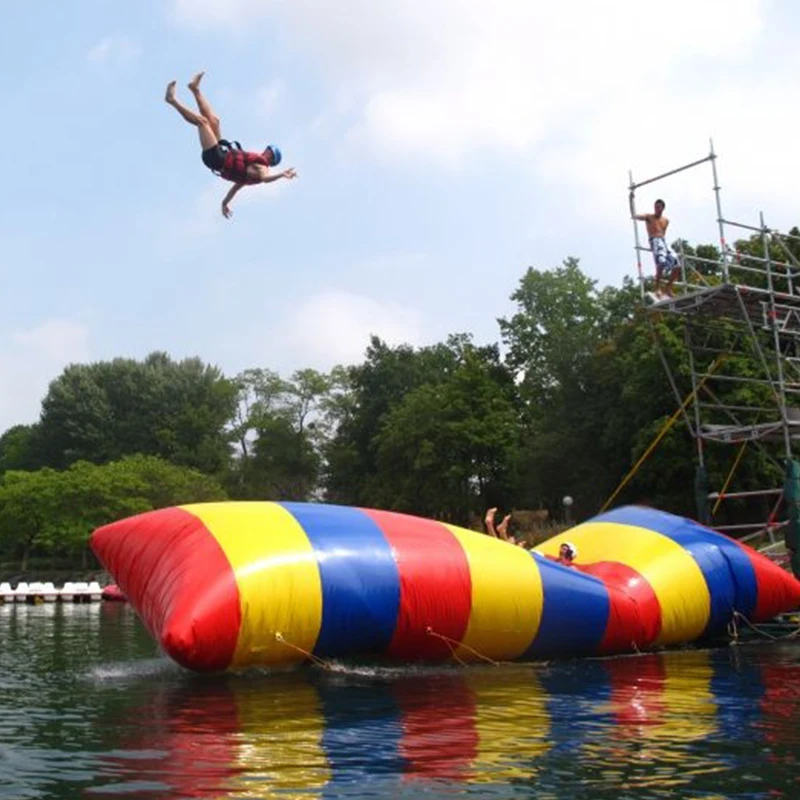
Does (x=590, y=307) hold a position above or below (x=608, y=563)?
above

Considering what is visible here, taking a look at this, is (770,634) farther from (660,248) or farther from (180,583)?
(180,583)

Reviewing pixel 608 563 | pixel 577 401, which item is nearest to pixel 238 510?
pixel 608 563

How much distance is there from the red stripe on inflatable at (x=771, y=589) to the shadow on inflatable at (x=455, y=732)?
11.3 feet

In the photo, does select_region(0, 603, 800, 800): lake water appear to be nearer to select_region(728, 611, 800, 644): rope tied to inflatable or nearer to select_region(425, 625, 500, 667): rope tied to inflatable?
select_region(425, 625, 500, 667): rope tied to inflatable

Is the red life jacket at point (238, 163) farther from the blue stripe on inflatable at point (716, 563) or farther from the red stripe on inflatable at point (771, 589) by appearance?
the red stripe on inflatable at point (771, 589)

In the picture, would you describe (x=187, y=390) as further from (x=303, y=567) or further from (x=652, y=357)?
(x=303, y=567)

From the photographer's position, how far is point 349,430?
239 ft

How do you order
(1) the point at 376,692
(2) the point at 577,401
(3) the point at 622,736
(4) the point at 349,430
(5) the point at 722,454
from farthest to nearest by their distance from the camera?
(4) the point at 349,430 < (2) the point at 577,401 < (5) the point at 722,454 < (1) the point at 376,692 < (3) the point at 622,736

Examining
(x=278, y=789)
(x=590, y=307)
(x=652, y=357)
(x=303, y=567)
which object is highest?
(x=590, y=307)

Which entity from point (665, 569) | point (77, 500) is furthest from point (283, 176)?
point (77, 500)

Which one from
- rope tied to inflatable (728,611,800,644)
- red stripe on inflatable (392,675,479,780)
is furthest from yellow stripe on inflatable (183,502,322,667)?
rope tied to inflatable (728,611,800,644)

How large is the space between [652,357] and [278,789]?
120 ft

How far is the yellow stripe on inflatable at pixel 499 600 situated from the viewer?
46.3 feet

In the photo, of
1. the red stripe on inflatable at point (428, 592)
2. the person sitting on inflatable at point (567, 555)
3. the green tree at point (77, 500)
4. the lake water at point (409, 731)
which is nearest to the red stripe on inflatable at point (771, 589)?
the lake water at point (409, 731)
